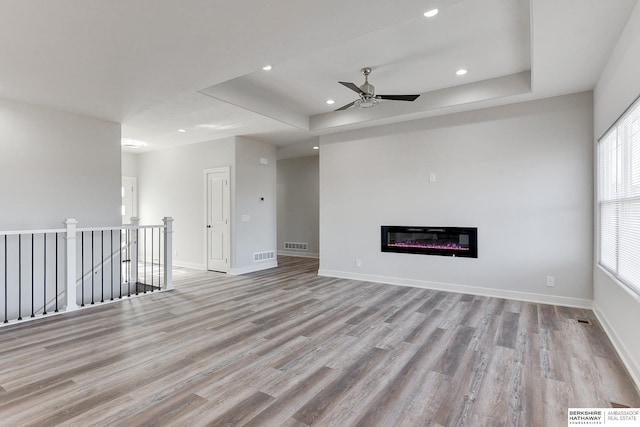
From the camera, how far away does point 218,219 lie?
271 inches

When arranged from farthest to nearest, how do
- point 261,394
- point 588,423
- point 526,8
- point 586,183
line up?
point 586,183, point 526,8, point 261,394, point 588,423

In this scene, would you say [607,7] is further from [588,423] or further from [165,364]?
[165,364]

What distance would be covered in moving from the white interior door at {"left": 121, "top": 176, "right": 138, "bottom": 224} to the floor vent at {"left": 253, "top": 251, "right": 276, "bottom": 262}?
12.7ft

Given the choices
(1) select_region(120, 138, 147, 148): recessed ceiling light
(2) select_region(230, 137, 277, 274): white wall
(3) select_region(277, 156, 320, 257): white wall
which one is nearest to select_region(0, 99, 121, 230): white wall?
(1) select_region(120, 138, 147, 148): recessed ceiling light

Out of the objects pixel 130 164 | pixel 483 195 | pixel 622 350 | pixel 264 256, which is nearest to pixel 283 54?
pixel 483 195

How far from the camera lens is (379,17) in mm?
2459

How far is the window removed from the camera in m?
2.59

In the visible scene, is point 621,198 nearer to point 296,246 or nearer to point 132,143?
point 296,246

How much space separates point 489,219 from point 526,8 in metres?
2.93

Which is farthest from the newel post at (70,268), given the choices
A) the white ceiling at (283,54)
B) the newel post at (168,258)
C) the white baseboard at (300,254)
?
the white baseboard at (300,254)

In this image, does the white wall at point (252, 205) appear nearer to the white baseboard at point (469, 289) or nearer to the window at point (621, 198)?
the white baseboard at point (469, 289)

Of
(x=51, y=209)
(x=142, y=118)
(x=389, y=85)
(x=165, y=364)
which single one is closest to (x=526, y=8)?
(x=389, y=85)

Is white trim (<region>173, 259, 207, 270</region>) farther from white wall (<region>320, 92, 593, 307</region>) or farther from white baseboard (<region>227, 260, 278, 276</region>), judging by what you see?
white wall (<region>320, 92, 593, 307</region>)

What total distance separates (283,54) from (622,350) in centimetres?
412
